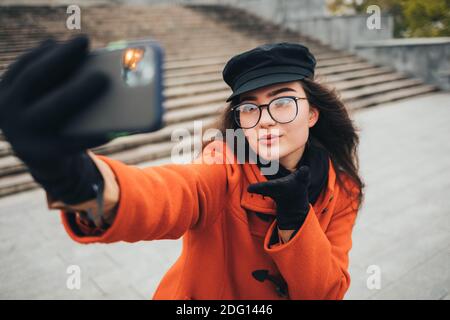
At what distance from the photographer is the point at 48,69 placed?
2.00ft

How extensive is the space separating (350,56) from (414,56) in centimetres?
194

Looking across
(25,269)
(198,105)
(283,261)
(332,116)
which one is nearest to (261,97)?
(332,116)

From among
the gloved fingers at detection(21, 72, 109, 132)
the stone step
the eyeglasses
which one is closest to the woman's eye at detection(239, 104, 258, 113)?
the eyeglasses

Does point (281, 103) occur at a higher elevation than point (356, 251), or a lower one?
higher

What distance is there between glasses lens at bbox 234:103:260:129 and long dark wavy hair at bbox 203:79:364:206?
6.4 inches

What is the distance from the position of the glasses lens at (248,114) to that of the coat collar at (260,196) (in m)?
0.17

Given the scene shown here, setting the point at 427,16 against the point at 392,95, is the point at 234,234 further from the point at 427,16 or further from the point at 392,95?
the point at 427,16

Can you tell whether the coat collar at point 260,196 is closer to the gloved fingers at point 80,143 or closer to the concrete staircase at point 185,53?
the gloved fingers at point 80,143

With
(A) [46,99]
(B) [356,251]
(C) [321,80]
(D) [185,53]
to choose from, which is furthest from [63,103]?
(D) [185,53]

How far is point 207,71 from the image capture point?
8711 mm

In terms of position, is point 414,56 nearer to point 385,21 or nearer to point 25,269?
point 385,21

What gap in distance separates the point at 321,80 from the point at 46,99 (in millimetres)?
1266

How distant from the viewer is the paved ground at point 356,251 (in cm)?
268

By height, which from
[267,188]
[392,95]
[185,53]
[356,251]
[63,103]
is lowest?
A: [356,251]
